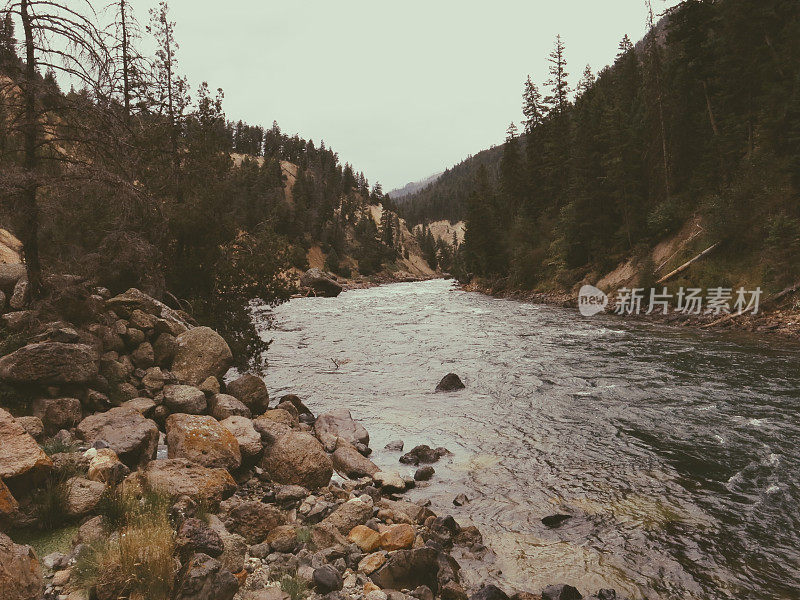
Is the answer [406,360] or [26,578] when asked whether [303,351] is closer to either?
[406,360]

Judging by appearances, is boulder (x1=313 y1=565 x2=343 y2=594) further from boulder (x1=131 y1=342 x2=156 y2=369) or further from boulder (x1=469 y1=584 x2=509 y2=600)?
boulder (x1=131 y1=342 x2=156 y2=369)

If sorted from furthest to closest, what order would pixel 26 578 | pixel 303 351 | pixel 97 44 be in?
pixel 303 351 < pixel 97 44 < pixel 26 578

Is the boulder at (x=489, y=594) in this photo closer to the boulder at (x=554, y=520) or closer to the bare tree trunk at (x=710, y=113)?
the boulder at (x=554, y=520)

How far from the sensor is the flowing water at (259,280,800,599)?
22.0ft

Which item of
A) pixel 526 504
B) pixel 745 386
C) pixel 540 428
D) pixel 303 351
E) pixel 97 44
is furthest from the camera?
pixel 303 351

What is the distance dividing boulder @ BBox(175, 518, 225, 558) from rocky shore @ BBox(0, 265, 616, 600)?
0.02 metres

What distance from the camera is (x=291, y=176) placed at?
518 ft

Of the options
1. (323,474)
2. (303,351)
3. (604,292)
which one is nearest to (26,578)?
(323,474)

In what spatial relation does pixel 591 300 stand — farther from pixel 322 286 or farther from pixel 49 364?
pixel 322 286

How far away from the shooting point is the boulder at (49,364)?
7.56 meters

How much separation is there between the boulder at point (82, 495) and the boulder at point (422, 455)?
6892 millimetres

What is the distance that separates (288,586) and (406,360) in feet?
56.5

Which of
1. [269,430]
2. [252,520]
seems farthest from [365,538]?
[269,430]

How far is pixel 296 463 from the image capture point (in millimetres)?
8820
